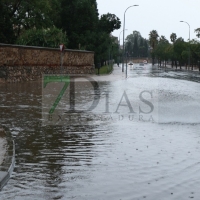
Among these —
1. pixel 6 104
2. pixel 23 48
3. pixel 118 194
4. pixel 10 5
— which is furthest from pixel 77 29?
pixel 118 194

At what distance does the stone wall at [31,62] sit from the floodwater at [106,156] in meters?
17.4

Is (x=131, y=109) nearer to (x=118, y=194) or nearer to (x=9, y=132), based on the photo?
(x=9, y=132)

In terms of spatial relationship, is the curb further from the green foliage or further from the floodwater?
the green foliage

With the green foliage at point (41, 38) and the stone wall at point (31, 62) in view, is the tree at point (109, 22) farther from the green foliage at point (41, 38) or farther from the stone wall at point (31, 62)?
the green foliage at point (41, 38)

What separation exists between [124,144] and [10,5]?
48955mm

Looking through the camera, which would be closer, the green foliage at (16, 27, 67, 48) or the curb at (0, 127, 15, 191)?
the curb at (0, 127, 15, 191)

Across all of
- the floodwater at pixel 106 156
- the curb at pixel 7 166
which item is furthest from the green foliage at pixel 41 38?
the curb at pixel 7 166

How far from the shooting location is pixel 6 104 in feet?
59.0

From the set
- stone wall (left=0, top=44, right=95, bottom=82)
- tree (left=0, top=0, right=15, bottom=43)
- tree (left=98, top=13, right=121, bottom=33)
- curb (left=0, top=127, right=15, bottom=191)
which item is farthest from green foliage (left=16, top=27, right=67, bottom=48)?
curb (left=0, top=127, right=15, bottom=191)

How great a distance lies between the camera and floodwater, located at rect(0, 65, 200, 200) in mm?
6426

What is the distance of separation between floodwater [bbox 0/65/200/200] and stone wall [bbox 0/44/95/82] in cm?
1740

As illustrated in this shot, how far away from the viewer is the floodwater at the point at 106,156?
643 cm

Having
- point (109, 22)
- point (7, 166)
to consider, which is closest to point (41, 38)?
point (109, 22)

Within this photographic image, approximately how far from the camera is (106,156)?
8719 mm
